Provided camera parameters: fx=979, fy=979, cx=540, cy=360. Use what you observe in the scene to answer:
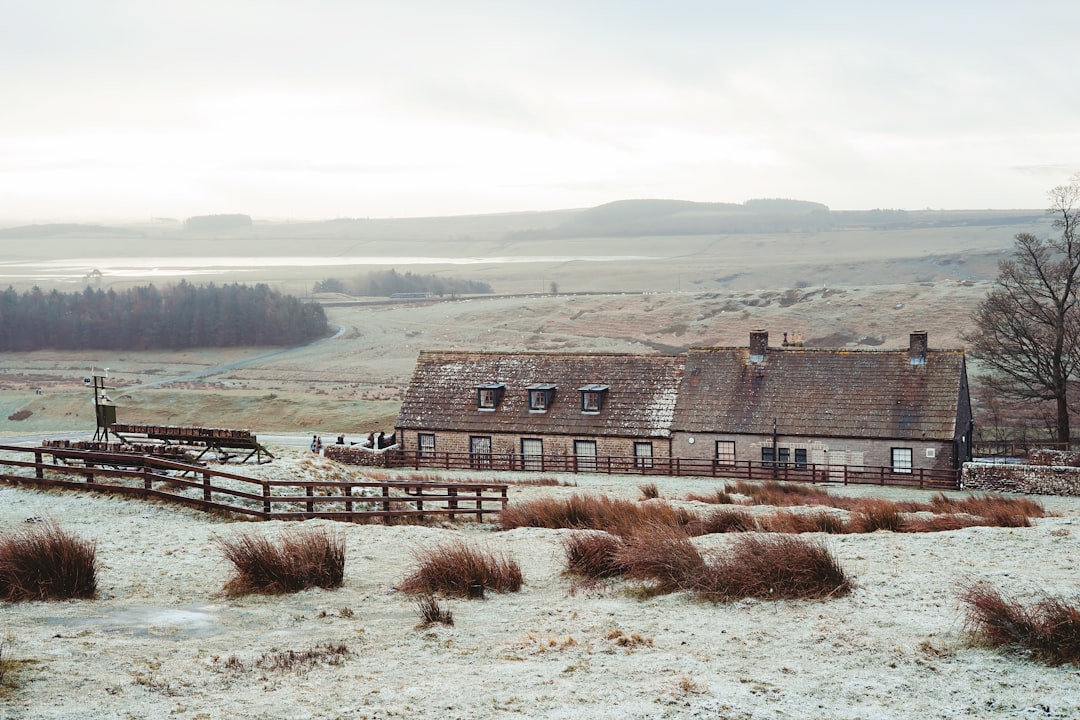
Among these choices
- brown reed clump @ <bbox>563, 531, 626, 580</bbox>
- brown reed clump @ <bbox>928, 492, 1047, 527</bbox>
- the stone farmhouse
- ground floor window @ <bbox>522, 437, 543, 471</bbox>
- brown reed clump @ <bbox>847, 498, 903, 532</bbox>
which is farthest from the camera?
ground floor window @ <bbox>522, 437, 543, 471</bbox>

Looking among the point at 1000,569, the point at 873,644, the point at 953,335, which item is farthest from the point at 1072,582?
the point at 953,335

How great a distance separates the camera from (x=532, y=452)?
4216 cm

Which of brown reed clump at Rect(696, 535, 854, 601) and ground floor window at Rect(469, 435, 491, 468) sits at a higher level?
brown reed clump at Rect(696, 535, 854, 601)

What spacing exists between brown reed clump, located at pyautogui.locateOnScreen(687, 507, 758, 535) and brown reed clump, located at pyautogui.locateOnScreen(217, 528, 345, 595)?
7.41 meters

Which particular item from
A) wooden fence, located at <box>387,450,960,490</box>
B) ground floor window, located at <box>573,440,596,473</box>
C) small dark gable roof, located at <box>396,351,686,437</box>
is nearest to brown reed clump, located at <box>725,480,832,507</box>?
wooden fence, located at <box>387,450,960,490</box>

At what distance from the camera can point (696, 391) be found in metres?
41.4

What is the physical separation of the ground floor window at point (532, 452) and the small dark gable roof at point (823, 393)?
5.87 metres

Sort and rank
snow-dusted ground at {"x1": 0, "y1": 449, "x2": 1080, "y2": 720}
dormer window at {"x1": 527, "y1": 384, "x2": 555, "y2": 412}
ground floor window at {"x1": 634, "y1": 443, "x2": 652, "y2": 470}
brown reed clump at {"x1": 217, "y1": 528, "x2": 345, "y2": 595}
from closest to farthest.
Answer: snow-dusted ground at {"x1": 0, "y1": 449, "x2": 1080, "y2": 720} → brown reed clump at {"x1": 217, "y1": 528, "x2": 345, "y2": 595} → ground floor window at {"x1": 634, "y1": 443, "x2": 652, "y2": 470} → dormer window at {"x1": 527, "y1": 384, "x2": 555, "y2": 412}

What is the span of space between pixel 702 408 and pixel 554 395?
→ 665 centimetres

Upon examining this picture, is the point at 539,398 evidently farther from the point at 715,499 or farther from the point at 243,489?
the point at 243,489

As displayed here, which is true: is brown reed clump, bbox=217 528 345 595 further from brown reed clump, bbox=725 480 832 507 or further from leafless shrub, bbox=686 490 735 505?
brown reed clump, bbox=725 480 832 507

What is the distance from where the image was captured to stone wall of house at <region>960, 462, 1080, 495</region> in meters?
33.7

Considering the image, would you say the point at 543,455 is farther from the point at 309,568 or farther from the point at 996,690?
the point at 996,690

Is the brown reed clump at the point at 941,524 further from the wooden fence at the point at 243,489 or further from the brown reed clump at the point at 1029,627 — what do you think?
the wooden fence at the point at 243,489
